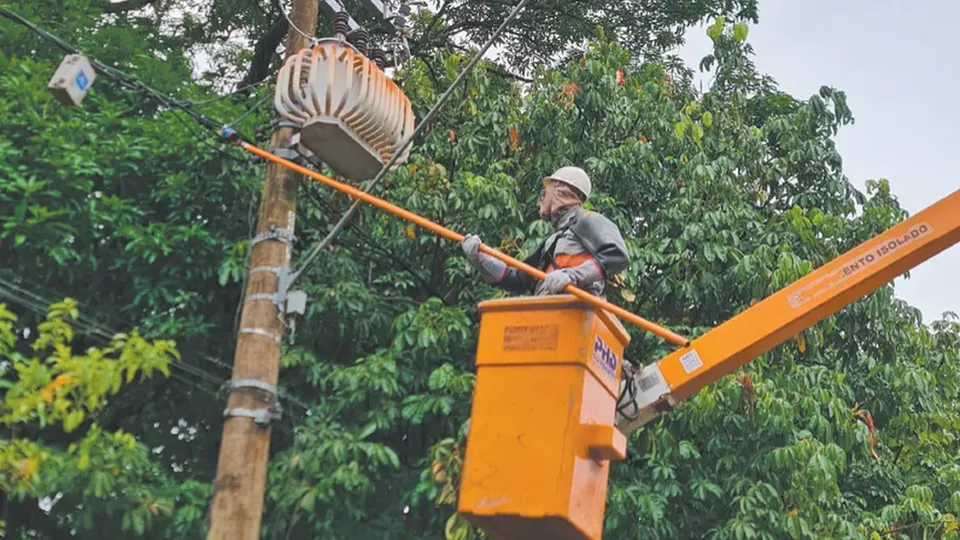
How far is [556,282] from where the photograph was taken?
5602 mm

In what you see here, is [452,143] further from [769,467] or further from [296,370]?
[769,467]

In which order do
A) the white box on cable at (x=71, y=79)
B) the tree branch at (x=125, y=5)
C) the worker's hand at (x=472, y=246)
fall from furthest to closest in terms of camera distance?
the tree branch at (x=125, y=5) → the white box on cable at (x=71, y=79) → the worker's hand at (x=472, y=246)

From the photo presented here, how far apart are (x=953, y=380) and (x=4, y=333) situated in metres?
10.8

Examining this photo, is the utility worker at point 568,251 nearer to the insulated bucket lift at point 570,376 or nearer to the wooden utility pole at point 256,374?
the insulated bucket lift at point 570,376

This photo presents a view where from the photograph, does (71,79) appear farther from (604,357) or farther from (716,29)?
(716,29)

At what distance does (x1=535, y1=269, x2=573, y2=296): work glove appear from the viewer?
5.58 m

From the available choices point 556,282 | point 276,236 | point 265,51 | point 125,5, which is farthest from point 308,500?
point 125,5

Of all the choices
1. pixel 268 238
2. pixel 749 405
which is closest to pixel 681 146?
pixel 749 405

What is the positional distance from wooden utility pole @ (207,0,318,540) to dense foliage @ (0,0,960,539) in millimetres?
699

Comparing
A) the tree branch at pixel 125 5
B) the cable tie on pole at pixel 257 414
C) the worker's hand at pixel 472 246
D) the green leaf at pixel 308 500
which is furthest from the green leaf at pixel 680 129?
the tree branch at pixel 125 5

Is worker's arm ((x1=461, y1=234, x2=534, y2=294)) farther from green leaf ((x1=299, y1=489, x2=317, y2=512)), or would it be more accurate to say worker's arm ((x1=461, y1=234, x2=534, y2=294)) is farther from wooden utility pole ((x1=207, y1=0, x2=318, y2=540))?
green leaf ((x1=299, y1=489, x2=317, y2=512))

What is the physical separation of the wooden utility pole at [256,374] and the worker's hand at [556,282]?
1923 mm

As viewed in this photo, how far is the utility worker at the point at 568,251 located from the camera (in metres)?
5.69

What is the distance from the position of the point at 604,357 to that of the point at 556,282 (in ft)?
1.37
